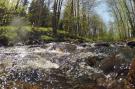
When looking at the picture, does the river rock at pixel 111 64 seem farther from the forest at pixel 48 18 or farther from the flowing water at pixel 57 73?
the forest at pixel 48 18

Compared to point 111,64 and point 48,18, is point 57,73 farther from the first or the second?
point 48,18

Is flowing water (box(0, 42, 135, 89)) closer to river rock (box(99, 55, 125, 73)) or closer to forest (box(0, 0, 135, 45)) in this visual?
river rock (box(99, 55, 125, 73))

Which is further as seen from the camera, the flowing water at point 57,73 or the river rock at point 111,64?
the river rock at point 111,64

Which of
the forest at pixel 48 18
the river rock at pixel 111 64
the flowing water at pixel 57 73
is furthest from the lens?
the forest at pixel 48 18

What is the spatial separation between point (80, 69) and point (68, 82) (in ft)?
6.75

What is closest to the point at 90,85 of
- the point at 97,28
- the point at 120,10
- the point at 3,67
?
the point at 3,67

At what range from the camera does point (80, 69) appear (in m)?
10.2

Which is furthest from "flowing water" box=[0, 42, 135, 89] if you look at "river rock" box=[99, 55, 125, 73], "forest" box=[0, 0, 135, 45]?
"forest" box=[0, 0, 135, 45]

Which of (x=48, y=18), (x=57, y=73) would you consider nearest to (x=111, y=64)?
(x=57, y=73)

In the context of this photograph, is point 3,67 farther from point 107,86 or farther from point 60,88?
point 107,86

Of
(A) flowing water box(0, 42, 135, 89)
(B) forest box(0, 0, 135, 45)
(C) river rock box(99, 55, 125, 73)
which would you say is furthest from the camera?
(B) forest box(0, 0, 135, 45)

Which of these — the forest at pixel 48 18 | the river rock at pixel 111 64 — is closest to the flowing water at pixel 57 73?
the river rock at pixel 111 64

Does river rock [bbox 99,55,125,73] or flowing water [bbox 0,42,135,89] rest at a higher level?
river rock [bbox 99,55,125,73]

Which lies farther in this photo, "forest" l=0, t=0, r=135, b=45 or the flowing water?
"forest" l=0, t=0, r=135, b=45
